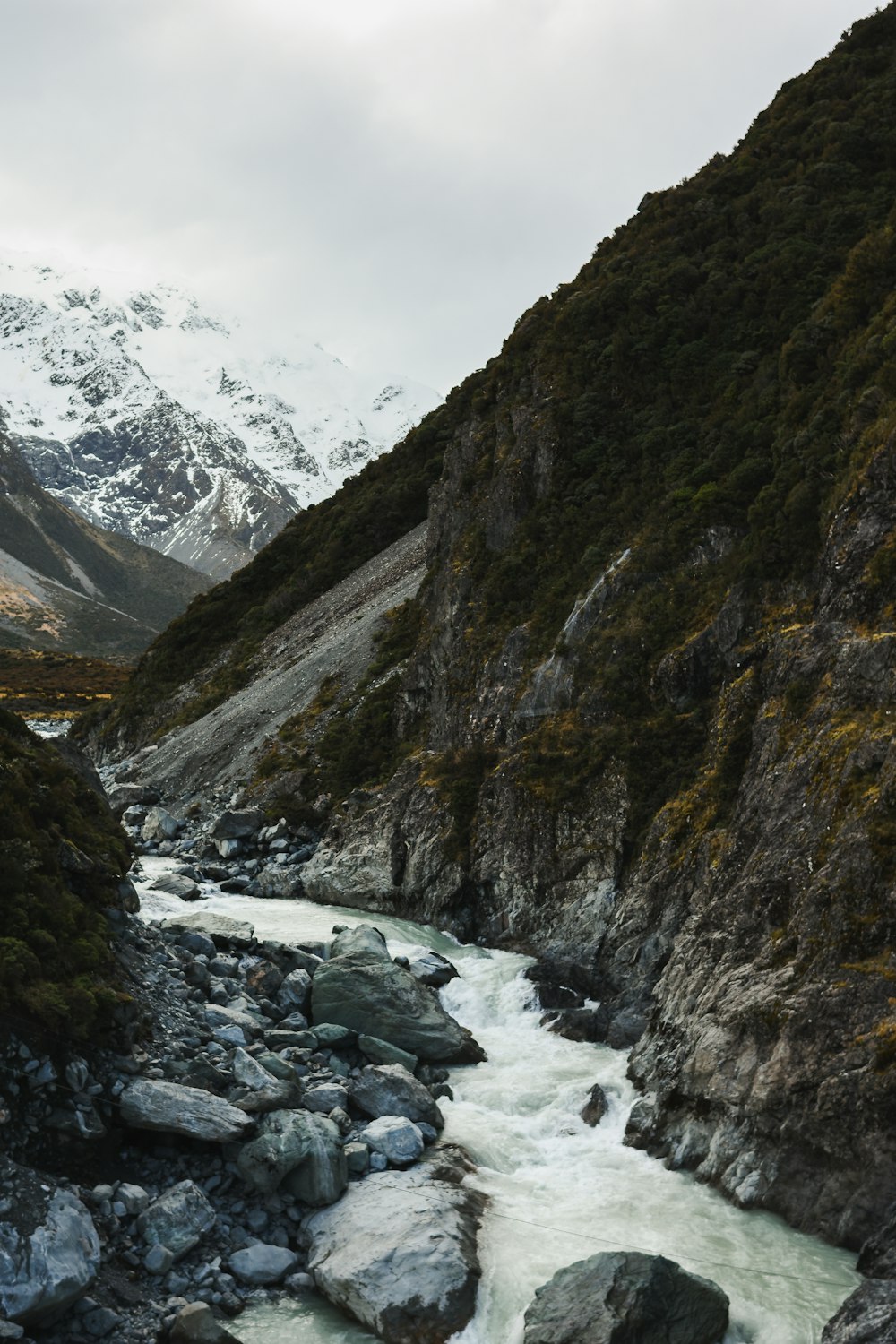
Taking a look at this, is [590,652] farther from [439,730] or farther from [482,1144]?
[482,1144]

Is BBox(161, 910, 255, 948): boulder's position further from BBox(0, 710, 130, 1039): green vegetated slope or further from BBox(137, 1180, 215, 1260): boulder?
BBox(137, 1180, 215, 1260): boulder

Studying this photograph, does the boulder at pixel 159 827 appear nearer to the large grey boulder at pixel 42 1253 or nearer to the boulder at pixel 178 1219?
the boulder at pixel 178 1219

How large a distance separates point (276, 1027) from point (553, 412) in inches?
1152

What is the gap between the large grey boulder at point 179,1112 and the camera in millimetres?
16562

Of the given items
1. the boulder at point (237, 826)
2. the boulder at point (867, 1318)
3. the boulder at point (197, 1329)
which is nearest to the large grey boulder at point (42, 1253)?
the boulder at point (197, 1329)

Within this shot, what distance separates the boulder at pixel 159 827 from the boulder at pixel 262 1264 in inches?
1288

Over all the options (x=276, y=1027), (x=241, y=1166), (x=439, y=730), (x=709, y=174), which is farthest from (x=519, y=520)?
(x=241, y=1166)

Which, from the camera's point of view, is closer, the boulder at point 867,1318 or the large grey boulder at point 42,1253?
the boulder at point 867,1318

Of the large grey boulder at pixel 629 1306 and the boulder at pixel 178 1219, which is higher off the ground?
the large grey boulder at pixel 629 1306

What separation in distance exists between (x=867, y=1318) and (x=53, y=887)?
14846 millimetres

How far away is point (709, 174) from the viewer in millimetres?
48781

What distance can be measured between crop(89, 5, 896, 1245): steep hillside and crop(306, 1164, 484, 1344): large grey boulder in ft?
15.8

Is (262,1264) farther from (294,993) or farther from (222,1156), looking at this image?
(294,993)

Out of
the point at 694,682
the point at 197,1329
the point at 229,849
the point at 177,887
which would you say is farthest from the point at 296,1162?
the point at 229,849
